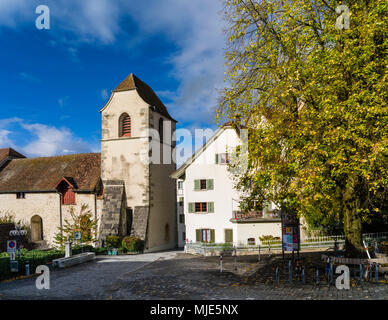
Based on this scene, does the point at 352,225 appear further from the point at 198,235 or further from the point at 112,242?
the point at 112,242

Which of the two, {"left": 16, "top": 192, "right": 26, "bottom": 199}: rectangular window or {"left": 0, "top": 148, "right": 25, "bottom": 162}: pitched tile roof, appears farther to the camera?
{"left": 0, "top": 148, "right": 25, "bottom": 162}: pitched tile roof

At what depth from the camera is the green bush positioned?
91.6ft

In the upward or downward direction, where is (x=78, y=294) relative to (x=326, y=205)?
downward

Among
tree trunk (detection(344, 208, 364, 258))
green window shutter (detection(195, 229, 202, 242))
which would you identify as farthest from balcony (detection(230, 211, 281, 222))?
tree trunk (detection(344, 208, 364, 258))

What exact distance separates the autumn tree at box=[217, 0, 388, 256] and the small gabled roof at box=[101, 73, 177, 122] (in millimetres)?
18511

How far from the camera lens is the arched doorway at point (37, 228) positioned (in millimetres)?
33156

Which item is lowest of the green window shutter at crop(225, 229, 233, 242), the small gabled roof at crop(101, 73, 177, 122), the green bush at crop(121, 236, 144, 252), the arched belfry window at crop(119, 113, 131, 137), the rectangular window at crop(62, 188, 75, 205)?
the green bush at crop(121, 236, 144, 252)

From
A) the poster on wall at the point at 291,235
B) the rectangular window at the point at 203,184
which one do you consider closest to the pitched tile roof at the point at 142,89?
the rectangular window at the point at 203,184

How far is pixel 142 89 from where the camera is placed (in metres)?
33.8

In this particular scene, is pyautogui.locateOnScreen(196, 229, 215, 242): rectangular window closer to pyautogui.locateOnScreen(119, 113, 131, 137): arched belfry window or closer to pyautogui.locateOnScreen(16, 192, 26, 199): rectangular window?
pyautogui.locateOnScreen(119, 113, 131, 137): arched belfry window
